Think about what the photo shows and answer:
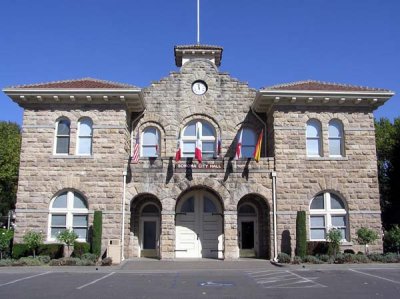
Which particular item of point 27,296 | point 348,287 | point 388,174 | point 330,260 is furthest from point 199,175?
point 388,174

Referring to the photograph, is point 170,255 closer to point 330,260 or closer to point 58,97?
point 330,260

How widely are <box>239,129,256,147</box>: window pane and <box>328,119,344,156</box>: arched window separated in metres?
4.12

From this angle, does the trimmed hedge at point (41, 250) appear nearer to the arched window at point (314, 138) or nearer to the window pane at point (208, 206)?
the window pane at point (208, 206)

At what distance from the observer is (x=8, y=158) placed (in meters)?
40.9

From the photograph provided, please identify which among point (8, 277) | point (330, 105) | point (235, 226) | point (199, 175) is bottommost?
point (8, 277)

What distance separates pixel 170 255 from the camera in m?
22.1

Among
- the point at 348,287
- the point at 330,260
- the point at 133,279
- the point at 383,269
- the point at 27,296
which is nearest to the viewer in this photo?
the point at 27,296

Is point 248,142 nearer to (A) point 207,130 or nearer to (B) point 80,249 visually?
(A) point 207,130

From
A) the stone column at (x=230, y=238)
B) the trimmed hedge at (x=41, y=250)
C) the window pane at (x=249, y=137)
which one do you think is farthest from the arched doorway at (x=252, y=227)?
the trimmed hedge at (x=41, y=250)

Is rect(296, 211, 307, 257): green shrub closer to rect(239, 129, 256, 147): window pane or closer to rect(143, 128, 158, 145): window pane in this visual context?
rect(239, 129, 256, 147): window pane

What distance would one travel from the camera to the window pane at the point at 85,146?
75.2ft

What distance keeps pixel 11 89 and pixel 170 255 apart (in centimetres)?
1110

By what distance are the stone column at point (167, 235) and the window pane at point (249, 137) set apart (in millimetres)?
5959

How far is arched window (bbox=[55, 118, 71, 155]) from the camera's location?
904 inches
